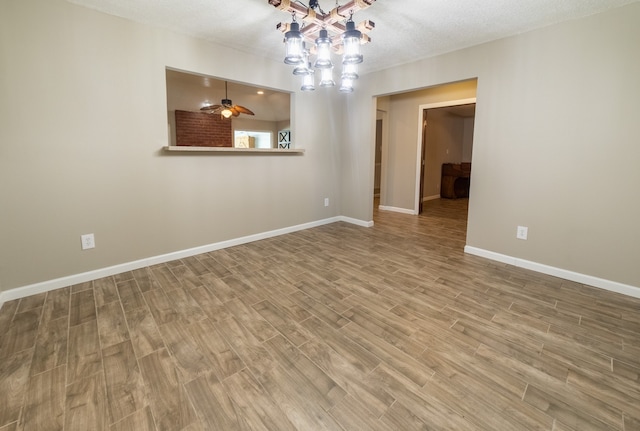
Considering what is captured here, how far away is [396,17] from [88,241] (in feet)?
10.8

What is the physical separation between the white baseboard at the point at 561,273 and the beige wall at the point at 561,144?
4 centimetres

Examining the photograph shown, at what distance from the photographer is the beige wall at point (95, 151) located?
2.18 m

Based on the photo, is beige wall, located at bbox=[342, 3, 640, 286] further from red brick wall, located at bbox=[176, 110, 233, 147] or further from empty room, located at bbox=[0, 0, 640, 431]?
red brick wall, located at bbox=[176, 110, 233, 147]

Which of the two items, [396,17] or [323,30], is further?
[396,17]

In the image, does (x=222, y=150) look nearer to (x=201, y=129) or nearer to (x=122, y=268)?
(x=122, y=268)

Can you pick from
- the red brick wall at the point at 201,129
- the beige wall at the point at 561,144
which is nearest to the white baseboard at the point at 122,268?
the beige wall at the point at 561,144

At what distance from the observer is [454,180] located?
285 inches

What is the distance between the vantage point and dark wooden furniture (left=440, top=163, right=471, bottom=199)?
7.19 metres

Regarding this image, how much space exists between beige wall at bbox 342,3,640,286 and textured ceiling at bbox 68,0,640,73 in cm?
19

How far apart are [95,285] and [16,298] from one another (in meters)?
0.49

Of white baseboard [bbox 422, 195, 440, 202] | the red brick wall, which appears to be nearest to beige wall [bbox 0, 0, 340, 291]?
the red brick wall

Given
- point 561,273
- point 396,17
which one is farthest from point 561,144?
point 396,17

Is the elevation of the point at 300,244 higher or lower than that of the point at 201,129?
lower

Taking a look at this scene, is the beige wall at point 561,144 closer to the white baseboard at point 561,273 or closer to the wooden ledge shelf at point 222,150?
the white baseboard at point 561,273
